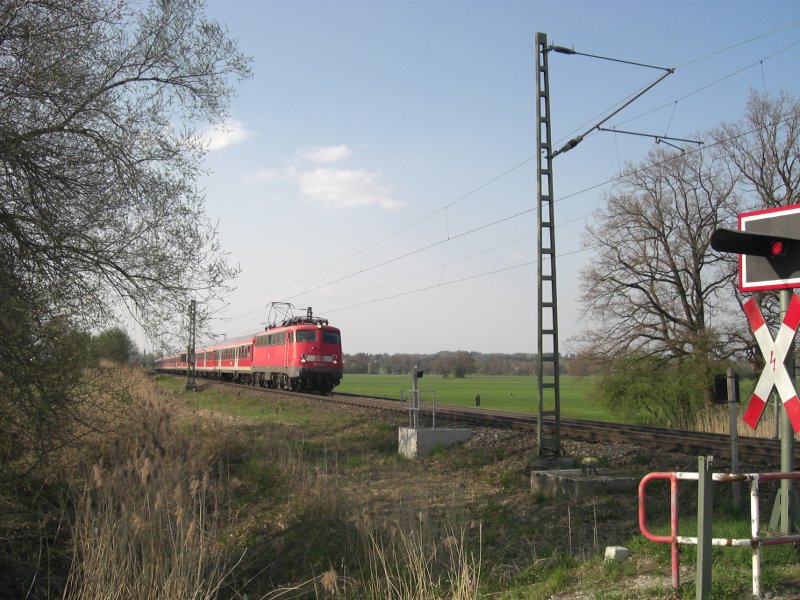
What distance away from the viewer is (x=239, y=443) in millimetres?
15531

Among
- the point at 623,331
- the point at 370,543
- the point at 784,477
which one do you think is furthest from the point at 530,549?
the point at 623,331

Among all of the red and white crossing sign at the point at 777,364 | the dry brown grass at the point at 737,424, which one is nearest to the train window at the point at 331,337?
the dry brown grass at the point at 737,424

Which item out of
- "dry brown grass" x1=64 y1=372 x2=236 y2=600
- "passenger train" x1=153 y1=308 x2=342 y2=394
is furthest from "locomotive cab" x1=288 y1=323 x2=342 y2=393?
"dry brown grass" x1=64 y1=372 x2=236 y2=600

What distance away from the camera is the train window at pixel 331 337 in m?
31.7

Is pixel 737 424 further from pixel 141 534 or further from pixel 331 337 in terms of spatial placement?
pixel 331 337

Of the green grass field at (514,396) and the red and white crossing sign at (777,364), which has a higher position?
the red and white crossing sign at (777,364)

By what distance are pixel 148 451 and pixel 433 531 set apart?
6.65 m

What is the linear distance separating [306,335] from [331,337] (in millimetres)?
1200

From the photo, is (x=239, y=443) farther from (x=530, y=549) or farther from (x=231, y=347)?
(x=231, y=347)

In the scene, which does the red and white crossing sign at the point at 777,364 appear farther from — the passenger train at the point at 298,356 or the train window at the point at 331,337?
the train window at the point at 331,337

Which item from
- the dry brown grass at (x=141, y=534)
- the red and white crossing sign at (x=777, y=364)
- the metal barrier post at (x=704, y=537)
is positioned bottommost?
the dry brown grass at (x=141, y=534)

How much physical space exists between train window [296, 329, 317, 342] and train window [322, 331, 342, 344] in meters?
0.45

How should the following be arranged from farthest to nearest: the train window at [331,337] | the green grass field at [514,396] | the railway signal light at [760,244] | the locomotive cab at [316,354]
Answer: the green grass field at [514,396], the train window at [331,337], the locomotive cab at [316,354], the railway signal light at [760,244]

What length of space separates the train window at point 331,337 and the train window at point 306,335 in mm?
446
